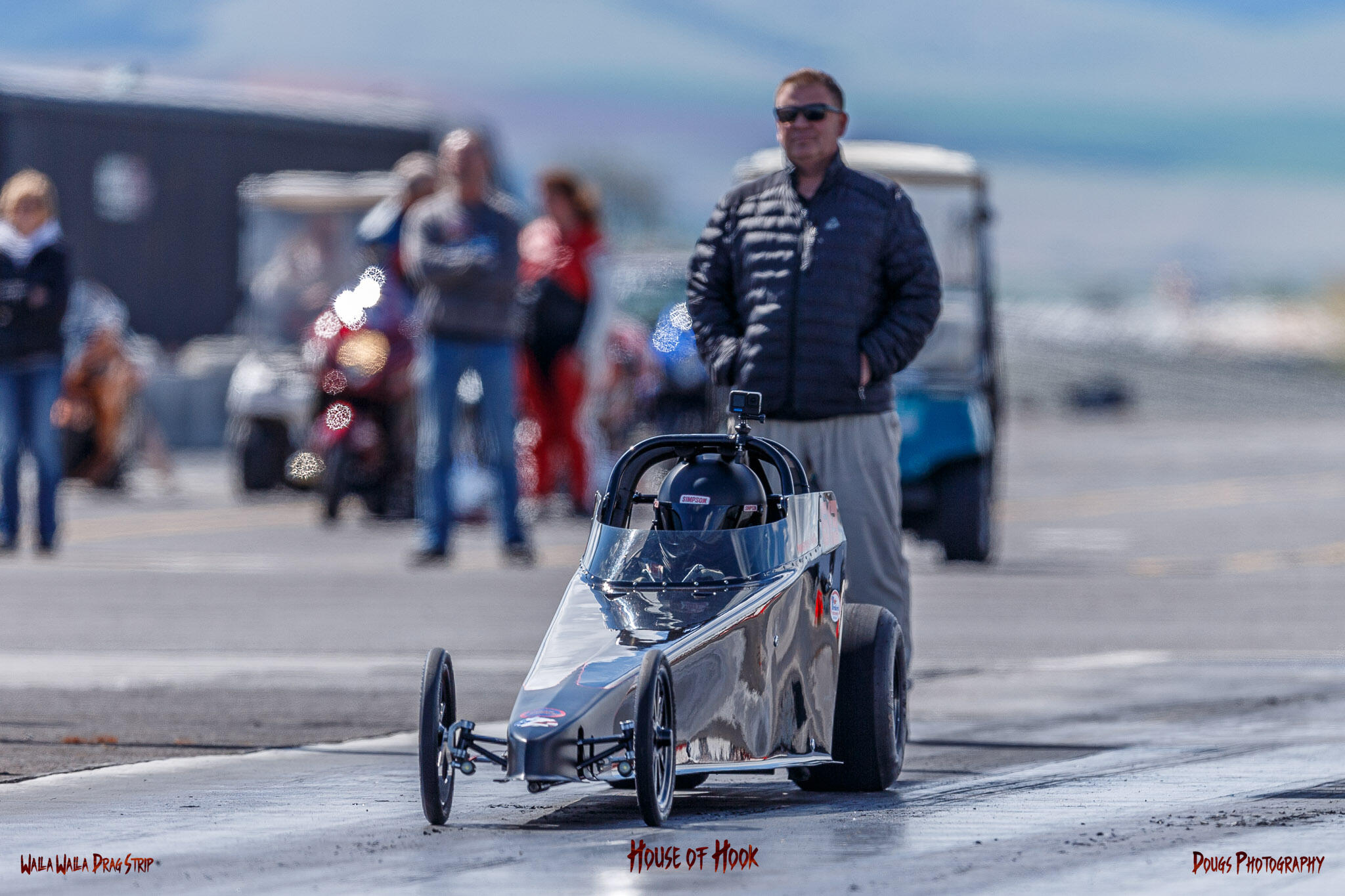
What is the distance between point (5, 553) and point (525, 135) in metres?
174

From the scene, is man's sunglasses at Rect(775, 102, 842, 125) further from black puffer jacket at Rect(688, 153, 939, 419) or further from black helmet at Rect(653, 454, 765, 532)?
black helmet at Rect(653, 454, 765, 532)

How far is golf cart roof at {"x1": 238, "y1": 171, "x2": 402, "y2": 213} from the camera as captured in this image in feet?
72.4

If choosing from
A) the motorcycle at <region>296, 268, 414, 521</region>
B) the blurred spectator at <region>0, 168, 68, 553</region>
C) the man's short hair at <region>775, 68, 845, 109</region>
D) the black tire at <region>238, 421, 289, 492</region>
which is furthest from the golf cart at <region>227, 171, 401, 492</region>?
the man's short hair at <region>775, 68, 845, 109</region>

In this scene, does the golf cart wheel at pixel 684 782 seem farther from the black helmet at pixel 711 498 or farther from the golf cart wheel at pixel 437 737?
the black helmet at pixel 711 498

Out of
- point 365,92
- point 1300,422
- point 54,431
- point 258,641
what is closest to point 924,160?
point 54,431

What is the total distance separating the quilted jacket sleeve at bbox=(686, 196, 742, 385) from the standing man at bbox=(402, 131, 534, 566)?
578cm

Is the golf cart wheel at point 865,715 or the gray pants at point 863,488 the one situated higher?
the gray pants at point 863,488

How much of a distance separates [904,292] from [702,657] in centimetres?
224

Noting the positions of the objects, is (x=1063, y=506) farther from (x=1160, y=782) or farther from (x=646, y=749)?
(x=646, y=749)

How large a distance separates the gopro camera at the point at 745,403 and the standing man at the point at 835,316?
0.66 meters

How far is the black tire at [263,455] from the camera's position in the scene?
2002cm

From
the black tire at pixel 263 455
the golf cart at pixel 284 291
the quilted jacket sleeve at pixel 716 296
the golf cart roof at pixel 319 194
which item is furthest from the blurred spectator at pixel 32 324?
the quilted jacket sleeve at pixel 716 296

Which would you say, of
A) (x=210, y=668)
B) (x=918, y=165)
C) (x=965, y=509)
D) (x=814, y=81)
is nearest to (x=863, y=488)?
(x=814, y=81)

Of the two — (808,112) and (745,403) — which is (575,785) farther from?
(808,112)
